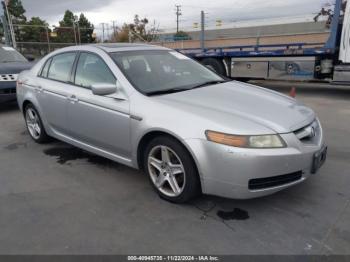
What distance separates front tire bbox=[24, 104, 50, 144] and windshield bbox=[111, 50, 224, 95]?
1972 millimetres

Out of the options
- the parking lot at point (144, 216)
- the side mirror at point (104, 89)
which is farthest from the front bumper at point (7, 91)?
the side mirror at point (104, 89)

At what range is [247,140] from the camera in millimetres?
2635

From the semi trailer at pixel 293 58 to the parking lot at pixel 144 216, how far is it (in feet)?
18.5

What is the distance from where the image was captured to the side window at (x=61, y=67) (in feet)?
13.7

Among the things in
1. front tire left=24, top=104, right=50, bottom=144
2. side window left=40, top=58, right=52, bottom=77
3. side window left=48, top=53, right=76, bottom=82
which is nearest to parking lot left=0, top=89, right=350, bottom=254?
front tire left=24, top=104, right=50, bottom=144

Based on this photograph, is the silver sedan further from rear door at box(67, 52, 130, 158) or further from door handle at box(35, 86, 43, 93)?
door handle at box(35, 86, 43, 93)

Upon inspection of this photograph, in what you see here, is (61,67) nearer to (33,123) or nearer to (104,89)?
(33,123)

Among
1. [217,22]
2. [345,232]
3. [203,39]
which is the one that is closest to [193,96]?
[345,232]

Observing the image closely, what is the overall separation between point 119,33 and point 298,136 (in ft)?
113

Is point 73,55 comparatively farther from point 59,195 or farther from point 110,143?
point 59,195

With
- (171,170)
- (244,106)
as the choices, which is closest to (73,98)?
(171,170)

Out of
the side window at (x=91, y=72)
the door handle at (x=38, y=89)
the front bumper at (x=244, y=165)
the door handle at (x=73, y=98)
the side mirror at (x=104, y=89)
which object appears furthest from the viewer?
the door handle at (x=38, y=89)

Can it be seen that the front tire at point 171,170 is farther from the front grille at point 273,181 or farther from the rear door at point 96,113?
the front grille at point 273,181

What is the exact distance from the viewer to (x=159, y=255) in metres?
2.41
